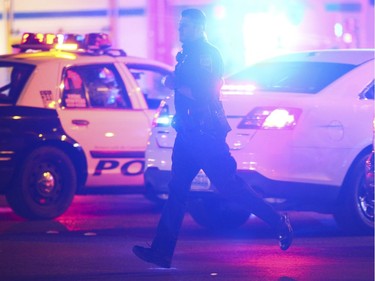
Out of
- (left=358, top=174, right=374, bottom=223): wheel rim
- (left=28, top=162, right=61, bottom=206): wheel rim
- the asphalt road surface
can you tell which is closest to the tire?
(left=28, top=162, right=61, bottom=206): wheel rim

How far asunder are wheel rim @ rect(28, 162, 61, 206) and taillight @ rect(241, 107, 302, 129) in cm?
231

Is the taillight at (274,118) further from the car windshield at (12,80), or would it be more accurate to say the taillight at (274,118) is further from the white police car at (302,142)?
the car windshield at (12,80)

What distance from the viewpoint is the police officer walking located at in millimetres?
7676

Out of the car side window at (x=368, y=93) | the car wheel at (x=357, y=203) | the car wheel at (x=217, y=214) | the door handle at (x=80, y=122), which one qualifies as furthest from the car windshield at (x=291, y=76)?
the door handle at (x=80, y=122)

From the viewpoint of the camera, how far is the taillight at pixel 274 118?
899 centimetres

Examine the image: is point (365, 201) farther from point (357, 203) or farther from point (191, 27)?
point (191, 27)

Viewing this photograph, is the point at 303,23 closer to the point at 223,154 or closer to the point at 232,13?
the point at 232,13

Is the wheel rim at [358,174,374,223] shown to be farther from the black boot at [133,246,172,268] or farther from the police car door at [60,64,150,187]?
the police car door at [60,64,150,187]

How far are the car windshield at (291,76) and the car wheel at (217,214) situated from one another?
104 centimetres

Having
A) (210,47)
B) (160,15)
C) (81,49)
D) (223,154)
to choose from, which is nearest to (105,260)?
(223,154)

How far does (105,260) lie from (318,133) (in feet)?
6.84

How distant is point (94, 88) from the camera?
36.6 feet

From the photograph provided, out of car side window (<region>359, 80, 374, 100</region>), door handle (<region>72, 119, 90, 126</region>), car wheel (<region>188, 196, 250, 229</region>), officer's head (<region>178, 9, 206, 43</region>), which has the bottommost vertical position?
car wheel (<region>188, 196, 250, 229</region>)

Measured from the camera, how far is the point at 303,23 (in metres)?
19.1
